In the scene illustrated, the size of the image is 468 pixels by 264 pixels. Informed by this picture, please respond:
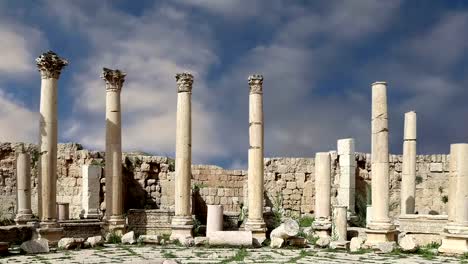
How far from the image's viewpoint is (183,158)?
79.4 feet

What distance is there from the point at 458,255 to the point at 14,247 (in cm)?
1460

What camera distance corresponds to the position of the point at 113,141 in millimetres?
24906

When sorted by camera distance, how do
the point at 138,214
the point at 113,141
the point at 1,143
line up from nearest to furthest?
the point at 113,141 < the point at 138,214 < the point at 1,143

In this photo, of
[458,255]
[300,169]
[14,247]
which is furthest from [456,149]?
[14,247]

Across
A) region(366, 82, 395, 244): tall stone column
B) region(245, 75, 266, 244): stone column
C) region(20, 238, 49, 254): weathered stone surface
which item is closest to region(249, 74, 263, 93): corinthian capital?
region(245, 75, 266, 244): stone column

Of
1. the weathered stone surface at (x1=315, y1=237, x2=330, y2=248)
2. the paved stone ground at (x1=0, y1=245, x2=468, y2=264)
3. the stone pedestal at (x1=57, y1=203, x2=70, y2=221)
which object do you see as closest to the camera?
the paved stone ground at (x1=0, y1=245, x2=468, y2=264)

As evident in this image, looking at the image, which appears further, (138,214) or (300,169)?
(300,169)

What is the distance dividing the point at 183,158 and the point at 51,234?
18.6ft

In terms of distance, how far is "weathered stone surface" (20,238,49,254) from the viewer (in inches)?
771

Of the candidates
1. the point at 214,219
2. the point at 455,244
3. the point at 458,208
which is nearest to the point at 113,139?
the point at 214,219

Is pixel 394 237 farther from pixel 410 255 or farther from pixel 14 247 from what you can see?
pixel 14 247

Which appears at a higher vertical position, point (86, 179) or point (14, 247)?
point (86, 179)

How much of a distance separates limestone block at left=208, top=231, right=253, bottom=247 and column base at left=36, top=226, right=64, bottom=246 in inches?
201

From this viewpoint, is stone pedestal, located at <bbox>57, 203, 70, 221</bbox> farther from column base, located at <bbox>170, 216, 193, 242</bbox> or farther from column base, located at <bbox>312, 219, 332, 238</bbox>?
column base, located at <bbox>312, 219, 332, 238</bbox>
